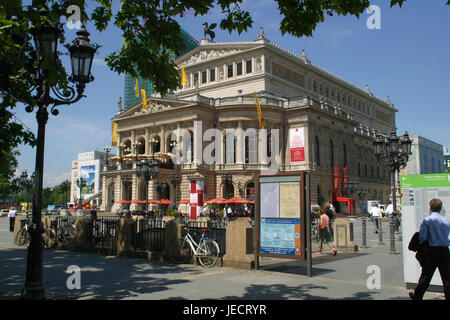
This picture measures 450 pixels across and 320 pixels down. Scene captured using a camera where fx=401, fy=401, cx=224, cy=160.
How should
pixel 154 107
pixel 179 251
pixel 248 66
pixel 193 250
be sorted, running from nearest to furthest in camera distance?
pixel 193 250, pixel 179 251, pixel 154 107, pixel 248 66

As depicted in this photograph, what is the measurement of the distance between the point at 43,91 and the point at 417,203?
779 cm

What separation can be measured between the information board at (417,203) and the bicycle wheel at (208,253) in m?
5.16

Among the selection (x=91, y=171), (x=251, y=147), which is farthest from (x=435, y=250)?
(x=91, y=171)

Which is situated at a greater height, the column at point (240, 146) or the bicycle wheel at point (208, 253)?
the column at point (240, 146)

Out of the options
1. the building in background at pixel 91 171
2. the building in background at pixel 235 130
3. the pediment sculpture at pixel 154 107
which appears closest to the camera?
the building in background at pixel 235 130

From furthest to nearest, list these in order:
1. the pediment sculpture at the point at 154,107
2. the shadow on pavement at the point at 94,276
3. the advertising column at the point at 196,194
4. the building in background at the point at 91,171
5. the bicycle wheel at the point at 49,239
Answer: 1. the building in background at the point at 91,171
2. the pediment sculpture at the point at 154,107
3. the advertising column at the point at 196,194
4. the bicycle wheel at the point at 49,239
5. the shadow on pavement at the point at 94,276

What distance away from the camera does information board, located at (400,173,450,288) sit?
8094 millimetres

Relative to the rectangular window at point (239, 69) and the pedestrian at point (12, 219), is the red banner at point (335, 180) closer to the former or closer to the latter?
the rectangular window at point (239, 69)

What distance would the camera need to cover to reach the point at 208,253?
11.6 meters

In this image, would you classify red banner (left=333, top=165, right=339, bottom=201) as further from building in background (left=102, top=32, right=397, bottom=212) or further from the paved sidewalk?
the paved sidewalk

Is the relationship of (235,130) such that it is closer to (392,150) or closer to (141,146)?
(141,146)

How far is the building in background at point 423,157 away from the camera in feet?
323

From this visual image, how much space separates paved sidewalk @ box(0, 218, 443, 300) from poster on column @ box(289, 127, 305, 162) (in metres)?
39.4

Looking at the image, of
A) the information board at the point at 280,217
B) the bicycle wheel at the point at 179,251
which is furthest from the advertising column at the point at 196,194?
the information board at the point at 280,217
